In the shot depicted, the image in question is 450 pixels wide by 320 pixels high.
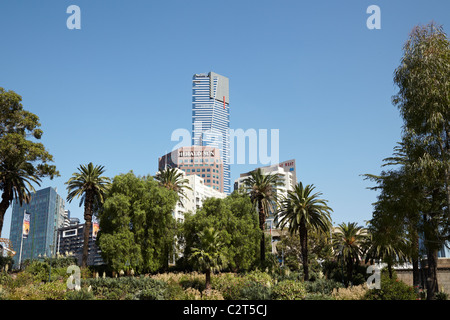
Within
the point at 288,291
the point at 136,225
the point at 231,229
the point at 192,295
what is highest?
the point at 136,225

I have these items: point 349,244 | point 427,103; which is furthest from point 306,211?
point 427,103

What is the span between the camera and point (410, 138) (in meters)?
30.5

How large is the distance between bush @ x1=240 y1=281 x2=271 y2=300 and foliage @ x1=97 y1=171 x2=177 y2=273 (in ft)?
66.8

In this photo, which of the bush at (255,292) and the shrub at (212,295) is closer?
the bush at (255,292)

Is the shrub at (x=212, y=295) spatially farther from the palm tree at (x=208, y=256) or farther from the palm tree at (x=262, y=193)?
the palm tree at (x=262, y=193)

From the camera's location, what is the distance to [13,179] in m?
51.4

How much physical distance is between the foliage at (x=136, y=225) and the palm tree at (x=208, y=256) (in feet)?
39.8

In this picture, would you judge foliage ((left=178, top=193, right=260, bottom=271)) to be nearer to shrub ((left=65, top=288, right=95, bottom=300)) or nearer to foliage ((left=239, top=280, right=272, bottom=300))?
foliage ((left=239, top=280, right=272, bottom=300))

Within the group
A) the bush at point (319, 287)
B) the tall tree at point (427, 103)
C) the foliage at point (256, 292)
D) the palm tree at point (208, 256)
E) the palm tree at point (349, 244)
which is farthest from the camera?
the palm tree at point (349, 244)

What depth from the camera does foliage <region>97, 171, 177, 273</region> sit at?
53.3 m

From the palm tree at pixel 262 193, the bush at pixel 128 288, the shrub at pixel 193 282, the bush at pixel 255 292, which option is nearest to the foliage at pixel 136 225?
the shrub at pixel 193 282

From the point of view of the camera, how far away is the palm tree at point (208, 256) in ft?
143

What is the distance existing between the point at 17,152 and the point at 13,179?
6810mm

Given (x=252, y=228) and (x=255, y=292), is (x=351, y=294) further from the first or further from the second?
(x=252, y=228)
